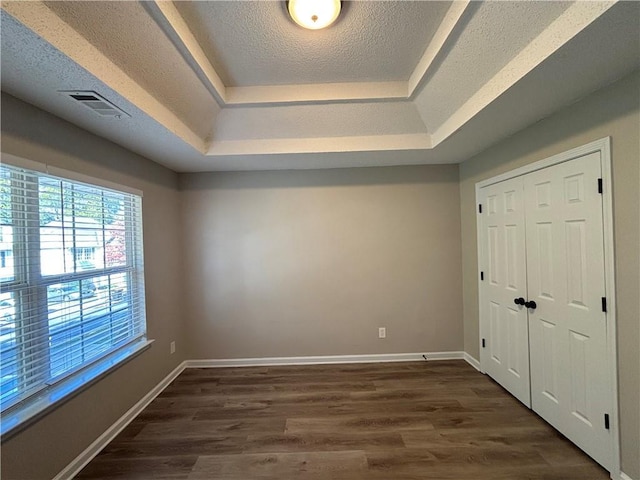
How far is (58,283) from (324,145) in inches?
89.9

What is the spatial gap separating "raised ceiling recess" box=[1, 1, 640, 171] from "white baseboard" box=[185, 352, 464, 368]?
7.60 ft

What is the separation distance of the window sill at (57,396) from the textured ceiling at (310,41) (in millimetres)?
2371

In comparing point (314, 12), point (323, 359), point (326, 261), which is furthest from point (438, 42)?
point (323, 359)

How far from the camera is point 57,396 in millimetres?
1664

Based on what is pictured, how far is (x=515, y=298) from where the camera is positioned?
244 cm

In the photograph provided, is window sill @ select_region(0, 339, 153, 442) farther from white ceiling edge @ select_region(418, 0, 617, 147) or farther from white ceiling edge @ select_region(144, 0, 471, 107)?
white ceiling edge @ select_region(418, 0, 617, 147)

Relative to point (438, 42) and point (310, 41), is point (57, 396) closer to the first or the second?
point (310, 41)

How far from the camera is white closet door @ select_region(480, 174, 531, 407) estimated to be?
2367 mm

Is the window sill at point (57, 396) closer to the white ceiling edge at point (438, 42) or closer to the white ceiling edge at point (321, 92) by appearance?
the white ceiling edge at point (321, 92)

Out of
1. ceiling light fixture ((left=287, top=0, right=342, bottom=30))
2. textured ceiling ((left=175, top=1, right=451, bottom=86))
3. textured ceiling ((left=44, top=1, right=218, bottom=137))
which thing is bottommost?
textured ceiling ((left=44, top=1, right=218, bottom=137))

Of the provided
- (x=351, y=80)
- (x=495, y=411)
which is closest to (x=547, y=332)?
(x=495, y=411)

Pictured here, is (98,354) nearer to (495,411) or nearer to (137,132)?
(137,132)

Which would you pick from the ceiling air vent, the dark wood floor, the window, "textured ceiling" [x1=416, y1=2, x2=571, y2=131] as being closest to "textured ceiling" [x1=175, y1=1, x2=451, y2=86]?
"textured ceiling" [x1=416, y1=2, x2=571, y2=131]

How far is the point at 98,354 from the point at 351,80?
288 cm
